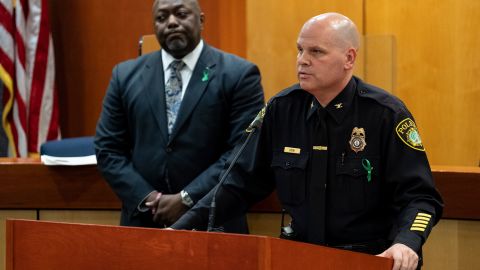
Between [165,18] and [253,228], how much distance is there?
1.03 metres

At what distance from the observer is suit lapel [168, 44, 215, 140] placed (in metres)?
3.65

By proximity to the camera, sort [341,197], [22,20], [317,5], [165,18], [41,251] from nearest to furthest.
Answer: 1. [41,251]
2. [341,197]
3. [165,18]
4. [317,5]
5. [22,20]

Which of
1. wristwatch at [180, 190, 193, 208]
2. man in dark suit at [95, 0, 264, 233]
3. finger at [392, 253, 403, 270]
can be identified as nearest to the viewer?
finger at [392, 253, 403, 270]

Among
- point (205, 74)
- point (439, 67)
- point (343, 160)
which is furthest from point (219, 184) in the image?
point (439, 67)

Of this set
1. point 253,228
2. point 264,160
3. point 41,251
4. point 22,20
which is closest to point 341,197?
point 264,160

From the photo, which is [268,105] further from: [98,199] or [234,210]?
[98,199]

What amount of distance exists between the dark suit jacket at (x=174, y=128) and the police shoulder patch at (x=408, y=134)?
1.03m

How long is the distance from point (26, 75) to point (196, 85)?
1.89 metres

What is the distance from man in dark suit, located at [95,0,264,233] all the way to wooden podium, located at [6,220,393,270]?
1069 millimetres

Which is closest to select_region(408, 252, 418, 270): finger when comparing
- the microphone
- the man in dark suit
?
the microphone

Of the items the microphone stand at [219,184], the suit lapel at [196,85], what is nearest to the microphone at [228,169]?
the microphone stand at [219,184]

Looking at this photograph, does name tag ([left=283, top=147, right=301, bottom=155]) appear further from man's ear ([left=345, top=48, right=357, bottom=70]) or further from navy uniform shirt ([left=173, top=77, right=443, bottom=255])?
man's ear ([left=345, top=48, right=357, bottom=70])

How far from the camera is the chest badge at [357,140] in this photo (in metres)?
2.74

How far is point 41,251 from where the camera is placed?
2.50m
